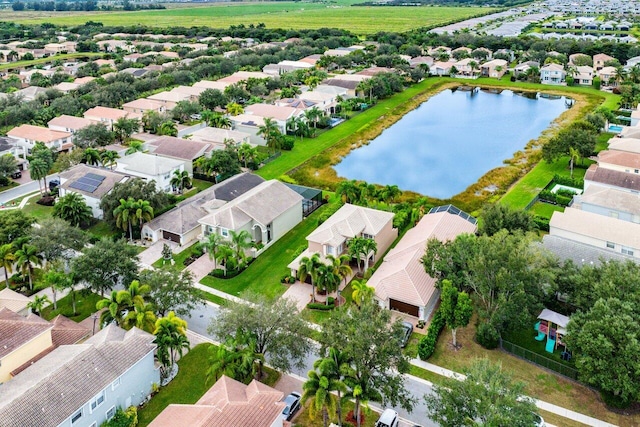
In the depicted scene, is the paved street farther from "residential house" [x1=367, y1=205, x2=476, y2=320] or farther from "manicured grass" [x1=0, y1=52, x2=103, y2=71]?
"manicured grass" [x1=0, y1=52, x2=103, y2=71]

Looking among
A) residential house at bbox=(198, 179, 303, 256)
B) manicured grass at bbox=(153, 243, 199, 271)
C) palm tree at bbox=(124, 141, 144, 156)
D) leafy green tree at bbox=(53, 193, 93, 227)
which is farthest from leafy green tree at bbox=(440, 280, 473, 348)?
palm tree at bbox=(124, 141, 144, 156)

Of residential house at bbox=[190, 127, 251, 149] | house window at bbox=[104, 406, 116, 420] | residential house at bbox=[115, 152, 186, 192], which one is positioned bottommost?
house window at bbox=[104, 406, 116, 420]

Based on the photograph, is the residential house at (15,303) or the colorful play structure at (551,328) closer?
the colorful play structure at (551,328)

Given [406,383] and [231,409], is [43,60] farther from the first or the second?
[406,383]

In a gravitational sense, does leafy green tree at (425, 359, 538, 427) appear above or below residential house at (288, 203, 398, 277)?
above

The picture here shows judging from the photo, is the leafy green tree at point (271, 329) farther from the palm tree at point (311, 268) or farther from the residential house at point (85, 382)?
the palm tree at point (311, 268)

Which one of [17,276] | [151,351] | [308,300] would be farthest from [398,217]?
[17,276]

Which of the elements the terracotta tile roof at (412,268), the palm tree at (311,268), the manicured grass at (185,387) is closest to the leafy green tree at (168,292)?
the manicured grass at (185,387)
